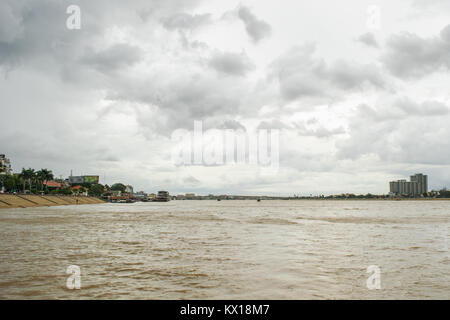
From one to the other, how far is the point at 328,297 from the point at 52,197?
565 ft

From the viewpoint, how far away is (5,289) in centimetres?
1349

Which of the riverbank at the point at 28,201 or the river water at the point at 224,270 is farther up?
the river water at the point at 224,270

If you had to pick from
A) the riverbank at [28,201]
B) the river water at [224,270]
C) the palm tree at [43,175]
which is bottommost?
the riverbank at [28,201]

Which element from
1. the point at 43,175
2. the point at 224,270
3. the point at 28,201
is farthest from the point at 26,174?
the point at 224,270

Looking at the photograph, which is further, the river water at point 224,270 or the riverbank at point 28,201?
the riverbank at point 28,201

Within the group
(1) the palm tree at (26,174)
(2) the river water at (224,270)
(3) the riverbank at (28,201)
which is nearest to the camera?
(2) the river water at (224,270)

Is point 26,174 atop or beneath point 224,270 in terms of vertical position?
atop

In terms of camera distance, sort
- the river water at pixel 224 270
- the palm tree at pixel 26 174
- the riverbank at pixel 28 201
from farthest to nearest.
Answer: the palm tree at pixel 26 174 → the riverbank at pixel 28 201 → the river water at pixel 224 270

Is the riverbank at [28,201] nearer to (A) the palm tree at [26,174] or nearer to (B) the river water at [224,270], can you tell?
(A) the palm tree at [26,174]

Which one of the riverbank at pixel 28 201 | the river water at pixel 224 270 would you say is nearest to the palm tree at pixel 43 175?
the riverbank at pixel 28 201

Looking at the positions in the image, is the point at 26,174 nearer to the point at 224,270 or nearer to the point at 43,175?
the point at 43,175
